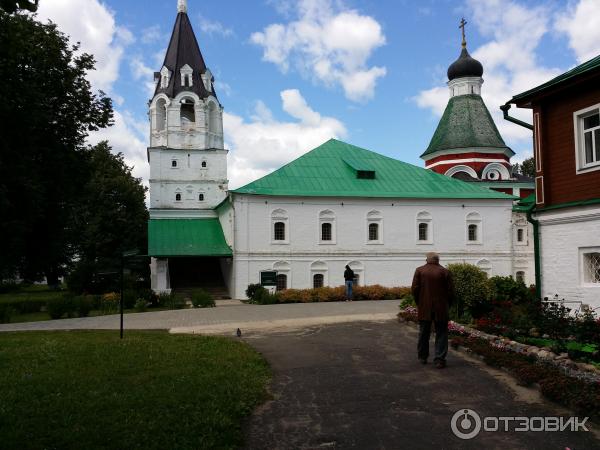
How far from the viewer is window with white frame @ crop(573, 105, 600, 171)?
11664mm

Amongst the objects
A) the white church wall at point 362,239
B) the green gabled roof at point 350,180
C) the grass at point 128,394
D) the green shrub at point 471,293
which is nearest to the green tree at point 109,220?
the white church wall at point 362,239

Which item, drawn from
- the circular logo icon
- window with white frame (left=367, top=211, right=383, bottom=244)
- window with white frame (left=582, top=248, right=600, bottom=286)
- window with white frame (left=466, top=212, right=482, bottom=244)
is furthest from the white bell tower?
the circular logo icon

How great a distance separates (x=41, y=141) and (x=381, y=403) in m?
18.8

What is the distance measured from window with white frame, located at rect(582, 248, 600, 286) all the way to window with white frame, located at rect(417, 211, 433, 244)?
17.8 meters

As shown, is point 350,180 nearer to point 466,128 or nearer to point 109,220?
point 466,128

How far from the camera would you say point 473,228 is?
30688 millimetres

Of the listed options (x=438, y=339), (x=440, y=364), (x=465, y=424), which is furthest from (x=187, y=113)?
(x=465, y=424)

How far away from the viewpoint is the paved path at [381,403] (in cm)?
549

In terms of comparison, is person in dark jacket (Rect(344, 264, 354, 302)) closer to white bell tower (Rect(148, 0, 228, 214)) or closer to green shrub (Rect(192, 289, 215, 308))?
green shrub (Rect(192, 289, 215, 308))

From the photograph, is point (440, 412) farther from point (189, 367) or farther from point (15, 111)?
point (15, 111)

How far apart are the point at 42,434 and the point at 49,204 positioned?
19.0 metres

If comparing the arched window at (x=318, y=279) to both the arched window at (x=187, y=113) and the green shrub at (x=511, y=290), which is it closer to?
the green shrub at (x=511, y=290)

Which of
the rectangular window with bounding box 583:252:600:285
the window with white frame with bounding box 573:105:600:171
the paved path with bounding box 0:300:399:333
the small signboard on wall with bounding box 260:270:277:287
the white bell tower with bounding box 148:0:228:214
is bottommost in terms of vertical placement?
the paved path with bounding box 0:300:399:333

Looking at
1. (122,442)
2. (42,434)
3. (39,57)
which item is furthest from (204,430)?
(39,57)
